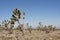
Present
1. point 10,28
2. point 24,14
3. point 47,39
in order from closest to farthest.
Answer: point 47,39 < point 24,14 < point 10,28

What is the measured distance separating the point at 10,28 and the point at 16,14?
825cm

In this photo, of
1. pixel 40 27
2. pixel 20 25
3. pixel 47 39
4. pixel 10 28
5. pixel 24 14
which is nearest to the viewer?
pixel 47 39

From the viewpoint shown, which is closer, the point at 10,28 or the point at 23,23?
the point at 23,23

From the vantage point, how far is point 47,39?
23.9 meters

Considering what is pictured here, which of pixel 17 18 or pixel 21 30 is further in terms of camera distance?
pixel 21 30

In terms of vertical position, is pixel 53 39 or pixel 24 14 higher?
pixel 24 14

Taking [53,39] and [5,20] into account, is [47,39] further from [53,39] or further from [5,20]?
[5,20]

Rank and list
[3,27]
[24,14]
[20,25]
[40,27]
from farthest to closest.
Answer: [40,27], [3,27], [20,25], [24,14]

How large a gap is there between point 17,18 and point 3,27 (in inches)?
459

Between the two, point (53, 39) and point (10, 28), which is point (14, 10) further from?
point (53, 39)

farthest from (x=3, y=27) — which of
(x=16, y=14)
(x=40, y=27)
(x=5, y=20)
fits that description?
(x=40, y=27)

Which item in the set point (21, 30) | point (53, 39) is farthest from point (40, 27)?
point (53, 39)

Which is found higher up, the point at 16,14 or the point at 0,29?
the point at 16,14

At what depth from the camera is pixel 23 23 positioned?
110ft
